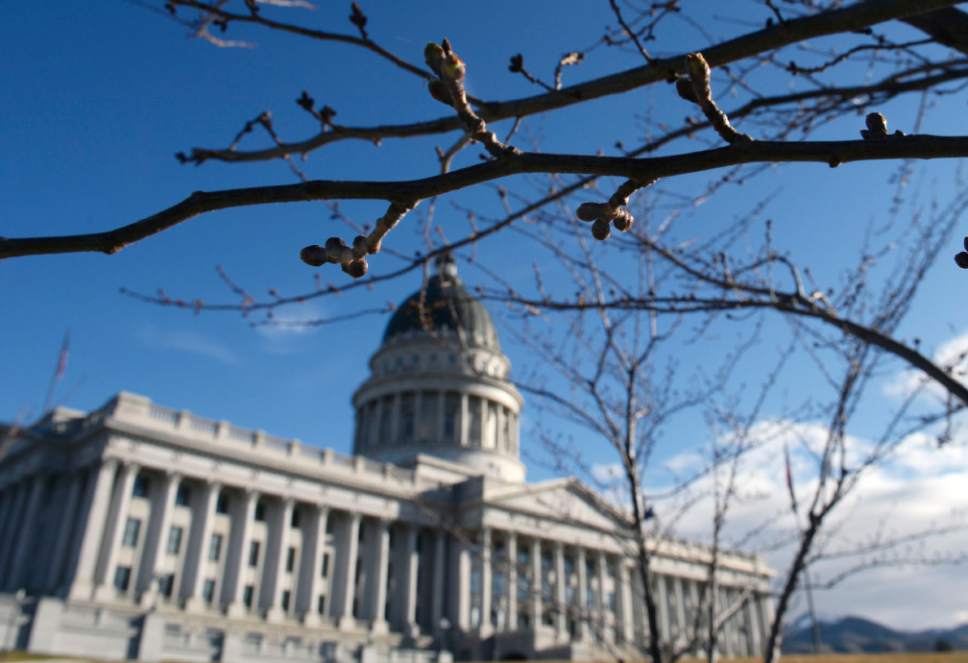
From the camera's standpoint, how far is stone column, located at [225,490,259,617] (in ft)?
158

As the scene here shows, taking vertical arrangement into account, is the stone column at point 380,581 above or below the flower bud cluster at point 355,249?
above

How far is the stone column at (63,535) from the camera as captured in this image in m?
44.8

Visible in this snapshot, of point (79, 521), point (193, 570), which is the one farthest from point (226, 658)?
point (79, 521)

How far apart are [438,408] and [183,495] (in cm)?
2822

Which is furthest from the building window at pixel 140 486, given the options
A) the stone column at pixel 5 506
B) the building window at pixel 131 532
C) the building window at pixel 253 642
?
the building window at pixel 253 642

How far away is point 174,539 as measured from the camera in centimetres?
4850

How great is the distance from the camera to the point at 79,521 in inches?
1804

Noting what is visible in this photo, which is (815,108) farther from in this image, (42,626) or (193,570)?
(193,570)

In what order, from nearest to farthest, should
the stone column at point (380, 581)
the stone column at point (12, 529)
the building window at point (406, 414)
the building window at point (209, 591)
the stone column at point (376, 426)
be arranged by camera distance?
the building window at point (209, 591) → the stone column at point (12, 529) → the stone column at point (380, 581) → the building window at point (406, 414) → the stone column at point (376, 426)

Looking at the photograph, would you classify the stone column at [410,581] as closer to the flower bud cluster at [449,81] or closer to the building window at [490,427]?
the building window at [490,427]

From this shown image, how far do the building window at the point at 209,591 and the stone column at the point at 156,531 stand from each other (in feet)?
12.2

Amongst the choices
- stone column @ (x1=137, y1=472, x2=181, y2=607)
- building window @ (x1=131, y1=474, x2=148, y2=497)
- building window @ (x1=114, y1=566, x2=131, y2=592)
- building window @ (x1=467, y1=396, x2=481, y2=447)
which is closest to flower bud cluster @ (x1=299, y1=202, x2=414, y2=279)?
stone column @ (x1=137, y1=472, x2=181, y2=607)

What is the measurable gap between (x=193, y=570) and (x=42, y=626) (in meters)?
14.2

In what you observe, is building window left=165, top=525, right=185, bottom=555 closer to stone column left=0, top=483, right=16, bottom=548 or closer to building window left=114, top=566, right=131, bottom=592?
building window left=114, top=566, right=131, bottom=592
